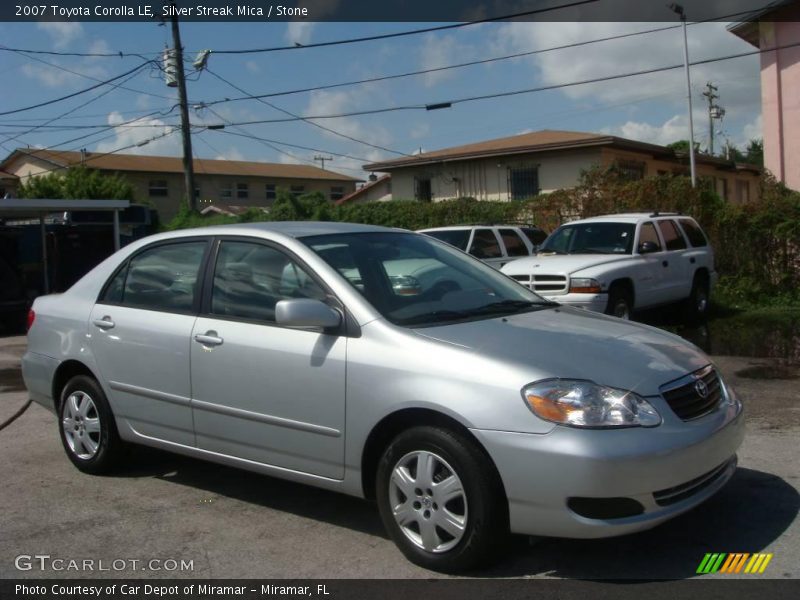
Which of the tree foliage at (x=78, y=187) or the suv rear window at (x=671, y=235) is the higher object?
the tree foliage at (x=78, y=187)

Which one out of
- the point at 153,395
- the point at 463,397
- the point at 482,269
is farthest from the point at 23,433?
the point at 463,397

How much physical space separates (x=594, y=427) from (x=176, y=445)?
269 centimetres

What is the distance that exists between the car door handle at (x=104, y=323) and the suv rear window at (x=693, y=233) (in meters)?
10.4

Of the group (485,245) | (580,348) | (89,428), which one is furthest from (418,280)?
(485,245)

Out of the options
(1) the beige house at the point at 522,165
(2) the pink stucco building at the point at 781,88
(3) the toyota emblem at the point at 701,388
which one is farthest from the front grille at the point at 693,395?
(1) the beige house at the point at 522,165

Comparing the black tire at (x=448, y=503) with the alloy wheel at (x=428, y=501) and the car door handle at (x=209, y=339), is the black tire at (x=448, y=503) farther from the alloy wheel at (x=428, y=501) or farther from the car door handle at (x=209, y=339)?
the car door handle at (x=209, y=339)

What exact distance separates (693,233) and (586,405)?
1099cm

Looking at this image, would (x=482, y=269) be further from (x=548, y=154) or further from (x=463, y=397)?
(x=548, y=154)

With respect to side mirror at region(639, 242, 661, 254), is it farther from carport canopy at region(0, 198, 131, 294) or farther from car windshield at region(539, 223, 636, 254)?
carport canopy at region(0, 198, 131, 294)

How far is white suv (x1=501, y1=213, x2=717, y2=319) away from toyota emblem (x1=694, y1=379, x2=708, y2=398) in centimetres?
666

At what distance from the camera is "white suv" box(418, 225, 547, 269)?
1405 centimetres

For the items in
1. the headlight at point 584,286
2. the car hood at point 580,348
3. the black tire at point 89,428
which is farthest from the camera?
the headlight at point 584,286

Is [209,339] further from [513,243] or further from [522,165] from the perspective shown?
[522,165]

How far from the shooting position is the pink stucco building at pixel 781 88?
20.0 metres
